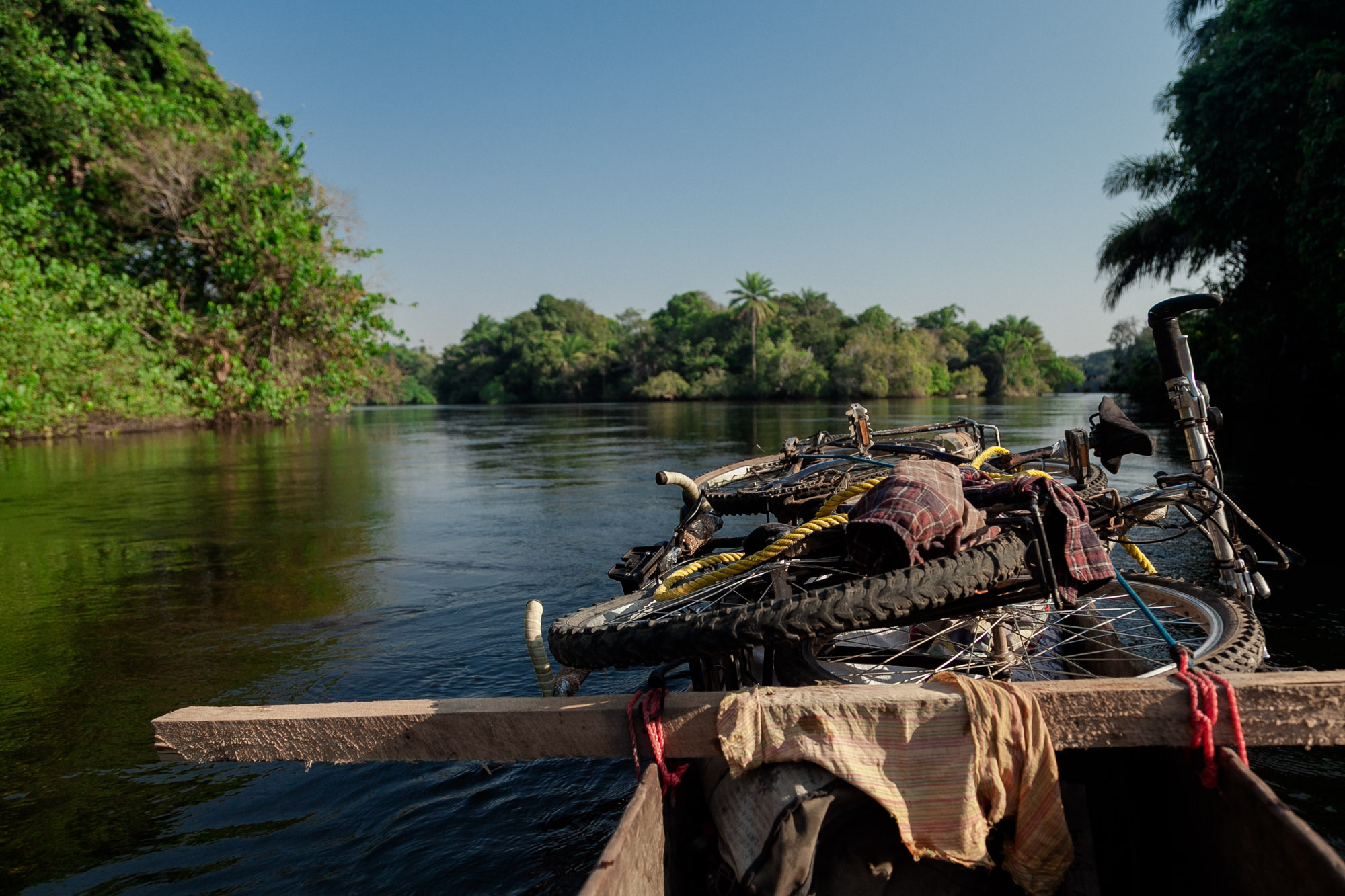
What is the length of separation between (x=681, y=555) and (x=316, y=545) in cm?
646

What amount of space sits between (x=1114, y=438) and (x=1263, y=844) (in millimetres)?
2027

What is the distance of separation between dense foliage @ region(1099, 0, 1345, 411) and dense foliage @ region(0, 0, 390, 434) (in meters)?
22.0

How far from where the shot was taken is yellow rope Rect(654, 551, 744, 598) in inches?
118

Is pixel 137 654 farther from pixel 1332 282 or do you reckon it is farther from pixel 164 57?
pixel 164 57

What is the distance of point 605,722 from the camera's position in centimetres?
217

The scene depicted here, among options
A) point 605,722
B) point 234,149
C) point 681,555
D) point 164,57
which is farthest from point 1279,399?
point 164,57

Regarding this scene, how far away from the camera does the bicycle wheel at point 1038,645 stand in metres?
2.57

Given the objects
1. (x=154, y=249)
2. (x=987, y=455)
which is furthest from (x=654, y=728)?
(x=154, y=249)

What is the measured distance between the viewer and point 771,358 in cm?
7638

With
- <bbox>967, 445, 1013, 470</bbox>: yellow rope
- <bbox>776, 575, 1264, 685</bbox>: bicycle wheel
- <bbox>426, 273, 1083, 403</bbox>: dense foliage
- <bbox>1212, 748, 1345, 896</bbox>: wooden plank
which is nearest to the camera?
<bbox>1212, 748, 1345, 896</bbox>: wooden plank

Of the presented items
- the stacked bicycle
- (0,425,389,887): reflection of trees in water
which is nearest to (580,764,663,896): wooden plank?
the stacked bicycle

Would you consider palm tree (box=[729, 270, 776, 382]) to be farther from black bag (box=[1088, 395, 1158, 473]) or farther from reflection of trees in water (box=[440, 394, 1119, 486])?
black bag (box=[1088, 395, 1158, 473])

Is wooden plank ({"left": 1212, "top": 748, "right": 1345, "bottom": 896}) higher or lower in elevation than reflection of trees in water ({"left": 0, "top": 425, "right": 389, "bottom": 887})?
higher

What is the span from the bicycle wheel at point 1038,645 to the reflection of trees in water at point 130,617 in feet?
9.68
